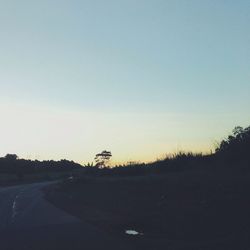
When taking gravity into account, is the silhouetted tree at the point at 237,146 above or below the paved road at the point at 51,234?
above

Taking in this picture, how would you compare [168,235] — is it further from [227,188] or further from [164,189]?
[164,189]

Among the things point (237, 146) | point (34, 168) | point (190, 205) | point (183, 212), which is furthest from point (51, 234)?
point (34, 168)

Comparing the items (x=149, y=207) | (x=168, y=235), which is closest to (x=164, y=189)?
(x=149, y=207)

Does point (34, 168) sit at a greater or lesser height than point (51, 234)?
greater

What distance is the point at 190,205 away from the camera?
1911cm

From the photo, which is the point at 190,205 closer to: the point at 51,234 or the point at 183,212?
the point at 183,212

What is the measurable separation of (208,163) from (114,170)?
75.6 ft

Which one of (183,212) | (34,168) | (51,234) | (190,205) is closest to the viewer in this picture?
(51,234)

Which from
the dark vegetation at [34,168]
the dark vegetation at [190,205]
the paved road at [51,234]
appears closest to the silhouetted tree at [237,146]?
the dark vegetation at [190,205]

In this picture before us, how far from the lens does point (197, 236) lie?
1495 cm

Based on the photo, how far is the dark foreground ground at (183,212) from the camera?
47.5 ft

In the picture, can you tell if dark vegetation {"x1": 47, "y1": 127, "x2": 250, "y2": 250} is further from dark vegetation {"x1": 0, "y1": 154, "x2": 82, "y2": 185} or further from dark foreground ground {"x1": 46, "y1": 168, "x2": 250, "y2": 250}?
dark vegetation {"x1": 0, "y1": 154, "x2": 82, "y2": 185}

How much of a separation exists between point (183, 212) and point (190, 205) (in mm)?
580

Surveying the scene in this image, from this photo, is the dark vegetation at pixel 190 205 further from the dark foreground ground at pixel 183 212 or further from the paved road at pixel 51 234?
the paved road at pixel 51 234
